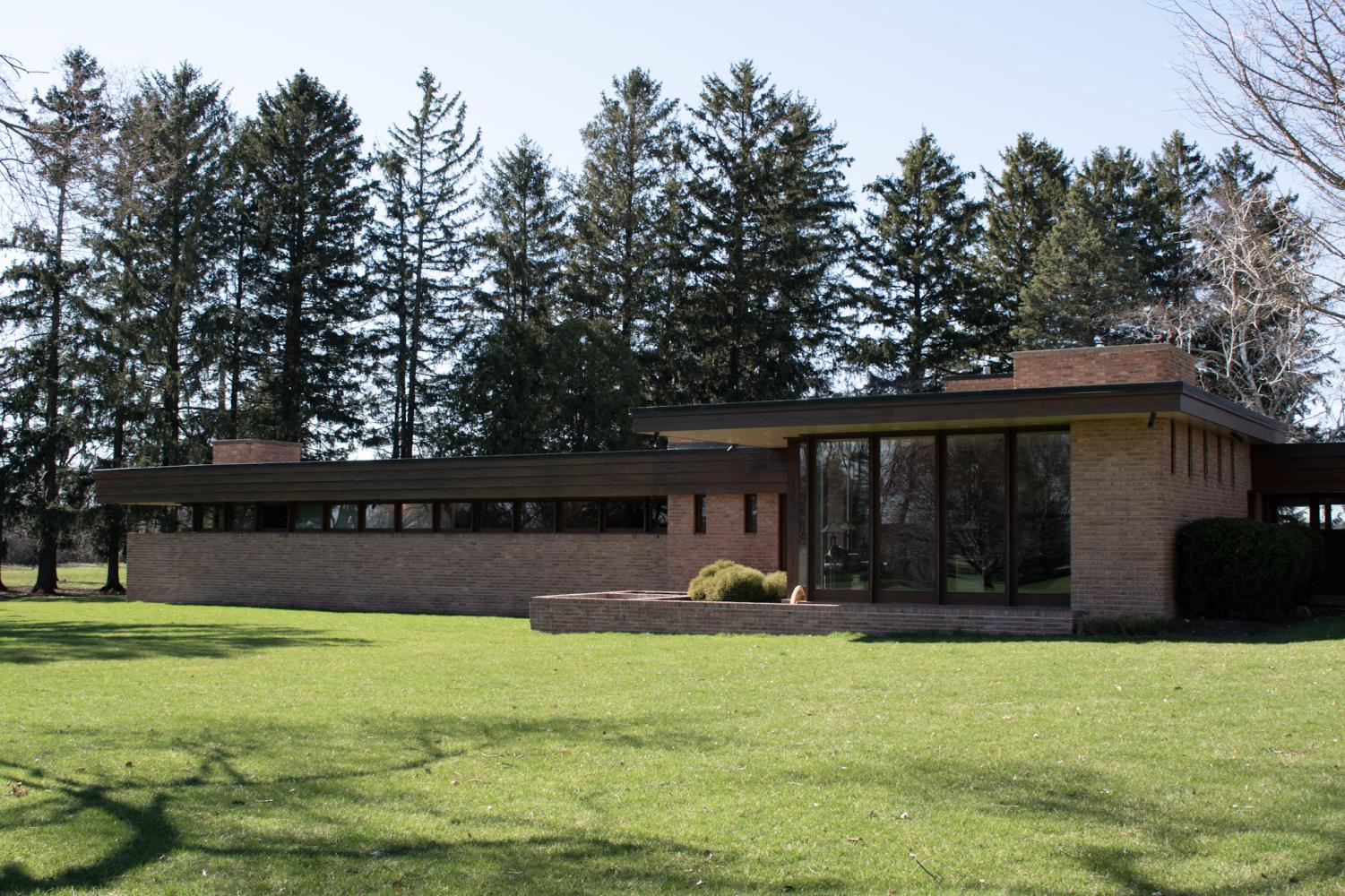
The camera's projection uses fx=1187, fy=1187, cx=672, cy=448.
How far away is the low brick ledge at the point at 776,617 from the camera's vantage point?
17.0 m

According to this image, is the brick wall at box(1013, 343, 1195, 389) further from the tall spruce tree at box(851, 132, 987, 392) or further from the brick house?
the tall spruce tree at box(851, 132, 987, 392)

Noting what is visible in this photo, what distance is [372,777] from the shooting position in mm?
8289

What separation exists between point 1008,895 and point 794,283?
130ft

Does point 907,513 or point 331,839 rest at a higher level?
point 907,513

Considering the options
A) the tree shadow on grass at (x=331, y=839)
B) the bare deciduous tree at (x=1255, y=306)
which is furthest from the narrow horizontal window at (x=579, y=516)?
the tree shadow on grass at (x=331, y=839)

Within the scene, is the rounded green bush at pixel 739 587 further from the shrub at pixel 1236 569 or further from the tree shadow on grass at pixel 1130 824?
the tree shadow on grass at pixel 1130 824

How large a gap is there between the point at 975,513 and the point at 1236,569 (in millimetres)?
3807

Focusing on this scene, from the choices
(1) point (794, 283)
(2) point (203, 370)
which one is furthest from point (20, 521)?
(1) point (794, 283)

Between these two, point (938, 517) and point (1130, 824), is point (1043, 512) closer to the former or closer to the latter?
point (938, 517)

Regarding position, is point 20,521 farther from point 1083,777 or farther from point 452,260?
point 1083,777

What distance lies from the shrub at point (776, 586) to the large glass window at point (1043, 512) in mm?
4092

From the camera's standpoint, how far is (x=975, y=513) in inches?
733

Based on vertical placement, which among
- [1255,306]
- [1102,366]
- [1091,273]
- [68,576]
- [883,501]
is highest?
[1091,273]

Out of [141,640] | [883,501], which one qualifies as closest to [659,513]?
[883,501]
